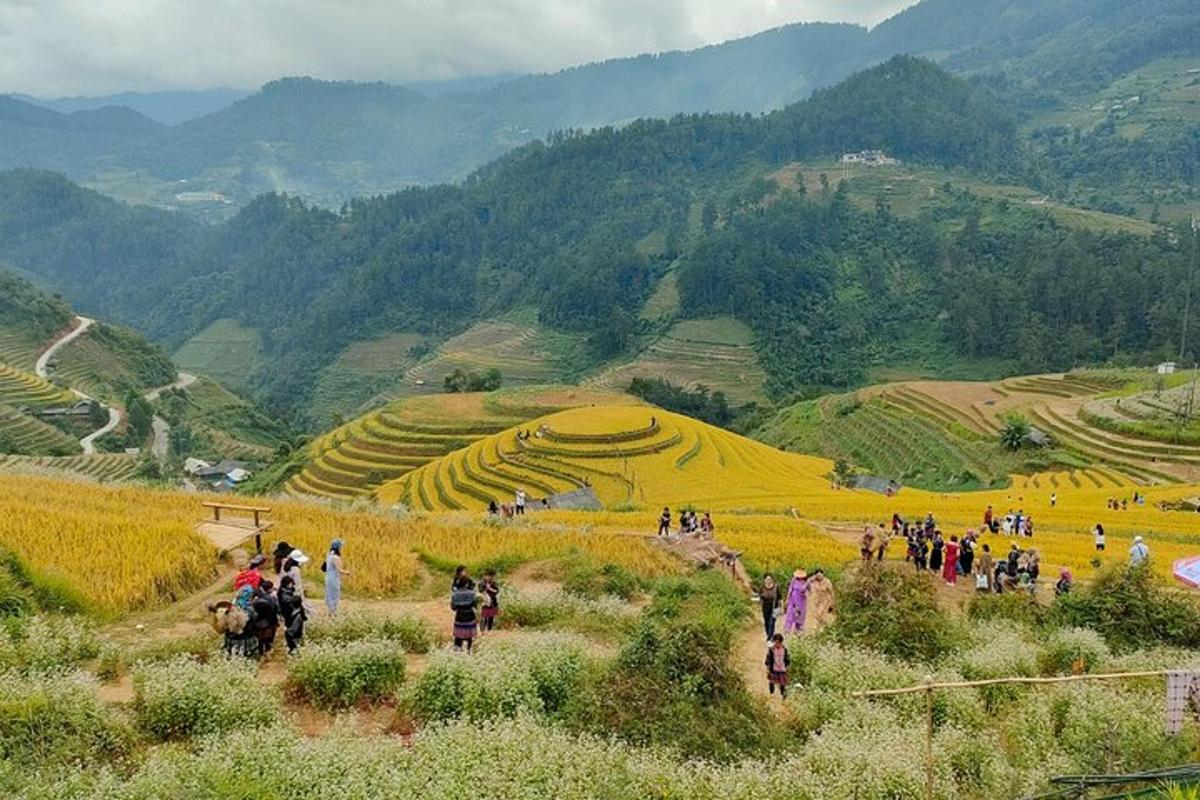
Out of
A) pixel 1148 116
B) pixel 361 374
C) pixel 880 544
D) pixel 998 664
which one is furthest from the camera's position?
pixel 1148 116

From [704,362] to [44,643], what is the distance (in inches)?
3698

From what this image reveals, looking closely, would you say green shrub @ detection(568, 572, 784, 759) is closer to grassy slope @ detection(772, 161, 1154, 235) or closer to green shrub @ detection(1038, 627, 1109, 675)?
green shrub @ detection(1038, 627, 1109, 675)

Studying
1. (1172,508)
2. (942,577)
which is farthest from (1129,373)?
(942,577)

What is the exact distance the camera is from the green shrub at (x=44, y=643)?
9.29 m

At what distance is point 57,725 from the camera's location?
7.88 meters

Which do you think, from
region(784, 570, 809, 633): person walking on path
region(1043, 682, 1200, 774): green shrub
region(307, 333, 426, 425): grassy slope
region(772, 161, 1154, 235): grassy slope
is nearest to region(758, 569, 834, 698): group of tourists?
region(784, 570, 809, 633): person walking on path

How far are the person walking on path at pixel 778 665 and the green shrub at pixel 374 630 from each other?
14.9ft

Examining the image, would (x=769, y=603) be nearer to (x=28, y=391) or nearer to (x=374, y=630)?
(x=374, y=630)

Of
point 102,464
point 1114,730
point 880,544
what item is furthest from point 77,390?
point 1114,730

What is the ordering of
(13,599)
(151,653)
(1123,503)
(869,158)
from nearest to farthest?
(151,653) < (13,599) < (1123,503) < (869,158)

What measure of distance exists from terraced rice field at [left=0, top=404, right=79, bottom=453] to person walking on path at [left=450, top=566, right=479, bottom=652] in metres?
75.6

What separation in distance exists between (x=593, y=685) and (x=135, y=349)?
12306cm

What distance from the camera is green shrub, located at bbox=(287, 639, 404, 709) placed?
9.70 meters

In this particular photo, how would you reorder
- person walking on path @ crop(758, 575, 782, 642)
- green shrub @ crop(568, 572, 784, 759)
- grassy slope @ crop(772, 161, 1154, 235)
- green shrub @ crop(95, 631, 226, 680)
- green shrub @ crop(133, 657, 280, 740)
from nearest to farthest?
1. green shrub @ crop(133, 657, 280, 740)
2. green shrub @ crop(568, 572, 784, 759)
3. green shrub @ crop(95, 631, 226, 680)
4. person walking on path @ crop(758, 575, 782, 642)
5. grassy slope @ crop(772, 161, 1154, 235)
